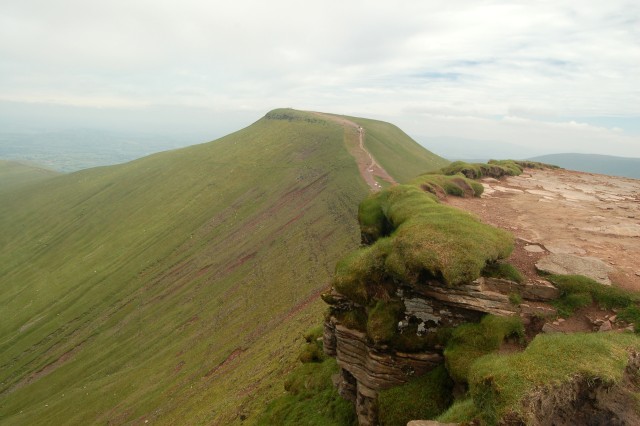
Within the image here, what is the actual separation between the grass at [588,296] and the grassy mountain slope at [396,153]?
3334 inches

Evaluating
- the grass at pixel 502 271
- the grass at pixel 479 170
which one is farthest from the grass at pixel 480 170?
the grass at pixel 502 271

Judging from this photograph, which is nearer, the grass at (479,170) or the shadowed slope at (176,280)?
the grass at (479,170)

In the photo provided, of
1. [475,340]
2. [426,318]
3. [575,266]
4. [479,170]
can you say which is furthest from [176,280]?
[575,266]

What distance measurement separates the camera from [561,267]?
19.8 m

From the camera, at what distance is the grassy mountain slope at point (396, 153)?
115 meters

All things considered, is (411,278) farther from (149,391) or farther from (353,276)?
(149,391)

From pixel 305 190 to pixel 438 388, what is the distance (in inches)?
3819

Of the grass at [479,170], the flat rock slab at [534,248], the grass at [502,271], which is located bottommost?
the grass at [502,271]

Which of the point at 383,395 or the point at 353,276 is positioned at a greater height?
the point at 353,276

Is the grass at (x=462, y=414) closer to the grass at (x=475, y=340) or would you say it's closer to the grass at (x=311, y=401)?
the grass at (x=475, y=340)

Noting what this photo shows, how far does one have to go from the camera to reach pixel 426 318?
60.3 feet

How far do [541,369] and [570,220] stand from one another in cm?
2024

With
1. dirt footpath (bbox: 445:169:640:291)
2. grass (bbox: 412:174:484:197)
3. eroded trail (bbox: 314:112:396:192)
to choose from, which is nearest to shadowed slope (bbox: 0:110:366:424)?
eroded trail (bbox: 314:112:396:192)

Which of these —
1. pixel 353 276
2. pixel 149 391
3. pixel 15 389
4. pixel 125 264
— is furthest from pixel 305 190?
pixel 353 276
